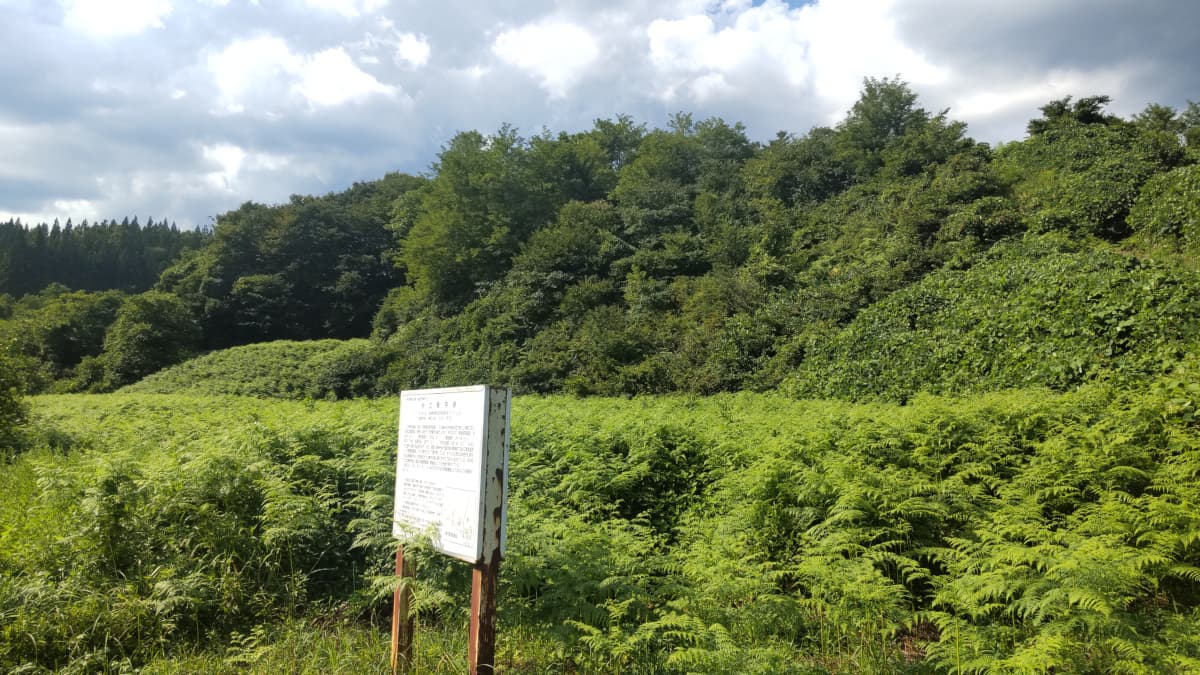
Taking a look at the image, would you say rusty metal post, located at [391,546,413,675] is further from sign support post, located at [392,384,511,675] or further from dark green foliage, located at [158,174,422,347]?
dark green foliage, located at [158,174,422,347]

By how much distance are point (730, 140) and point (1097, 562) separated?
34.9 meters

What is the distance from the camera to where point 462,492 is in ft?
12.7

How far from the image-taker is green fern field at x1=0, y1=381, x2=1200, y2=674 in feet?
12.6

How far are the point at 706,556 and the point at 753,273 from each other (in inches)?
670

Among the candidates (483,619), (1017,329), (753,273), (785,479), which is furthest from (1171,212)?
(483,619)

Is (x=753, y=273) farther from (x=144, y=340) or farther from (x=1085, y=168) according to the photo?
(x=144, y=340)

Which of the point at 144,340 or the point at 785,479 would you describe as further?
the point at 144,340

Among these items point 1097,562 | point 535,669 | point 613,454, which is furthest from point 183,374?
point 1097,562

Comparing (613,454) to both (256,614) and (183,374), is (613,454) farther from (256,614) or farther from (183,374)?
(183,374)

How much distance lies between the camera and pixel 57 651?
4.48m

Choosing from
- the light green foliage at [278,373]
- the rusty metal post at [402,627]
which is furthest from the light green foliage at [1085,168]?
the light green foliage at [278,373]

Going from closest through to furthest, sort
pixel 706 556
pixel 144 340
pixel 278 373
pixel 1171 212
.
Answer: pixel 706 556 → pixel 1171 212 → pixel 278 373 → pixel 144 340

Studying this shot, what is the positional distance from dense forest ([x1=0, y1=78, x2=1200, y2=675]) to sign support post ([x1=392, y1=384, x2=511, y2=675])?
31 cm

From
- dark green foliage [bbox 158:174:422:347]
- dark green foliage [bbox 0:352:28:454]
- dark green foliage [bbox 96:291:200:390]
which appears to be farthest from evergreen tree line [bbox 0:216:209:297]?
dark green foliage [bbox 0:352:28:454]
